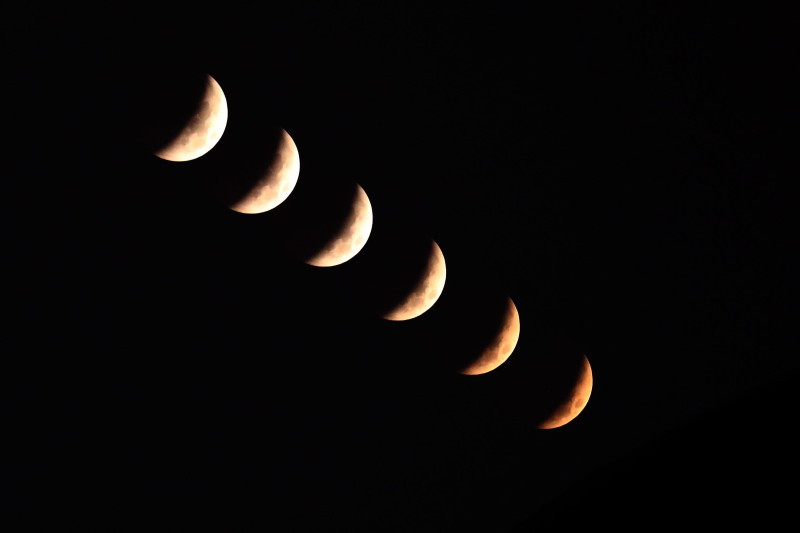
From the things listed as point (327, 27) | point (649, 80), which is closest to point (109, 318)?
point (327, 27)

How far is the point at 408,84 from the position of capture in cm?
1652

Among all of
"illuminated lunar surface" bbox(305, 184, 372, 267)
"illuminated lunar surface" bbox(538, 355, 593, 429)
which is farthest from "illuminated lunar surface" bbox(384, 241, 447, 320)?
"illuminated lunar surface" bbox(538, 355, 593, 429)

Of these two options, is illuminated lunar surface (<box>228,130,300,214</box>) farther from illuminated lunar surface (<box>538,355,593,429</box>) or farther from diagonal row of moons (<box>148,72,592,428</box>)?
illuminated lunar surface (<box>538,355,593,429</box>)

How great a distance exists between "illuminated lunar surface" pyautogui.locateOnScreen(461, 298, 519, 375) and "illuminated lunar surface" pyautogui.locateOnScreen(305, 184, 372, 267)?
2.51 m

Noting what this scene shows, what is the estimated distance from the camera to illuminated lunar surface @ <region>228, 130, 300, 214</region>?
A: 37.5 ft

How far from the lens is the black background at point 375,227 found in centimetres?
1564

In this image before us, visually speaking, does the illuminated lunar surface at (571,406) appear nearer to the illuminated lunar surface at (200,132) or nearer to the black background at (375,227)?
the black background at (375,227)

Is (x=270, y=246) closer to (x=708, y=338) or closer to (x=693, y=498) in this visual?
(x=708, y=338)

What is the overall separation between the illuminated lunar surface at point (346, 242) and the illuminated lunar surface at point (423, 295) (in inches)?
40.3

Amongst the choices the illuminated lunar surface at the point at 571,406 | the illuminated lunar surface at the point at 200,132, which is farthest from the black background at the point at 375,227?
the illuminated lunar surface at the point at 200,132

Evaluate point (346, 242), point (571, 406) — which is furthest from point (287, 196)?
point (571, 406)

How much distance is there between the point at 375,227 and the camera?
47.9ft

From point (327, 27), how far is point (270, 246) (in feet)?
13.8

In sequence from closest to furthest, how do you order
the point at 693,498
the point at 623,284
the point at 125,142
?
the point at 693,498
the point at 125,142
the point at 623,284
